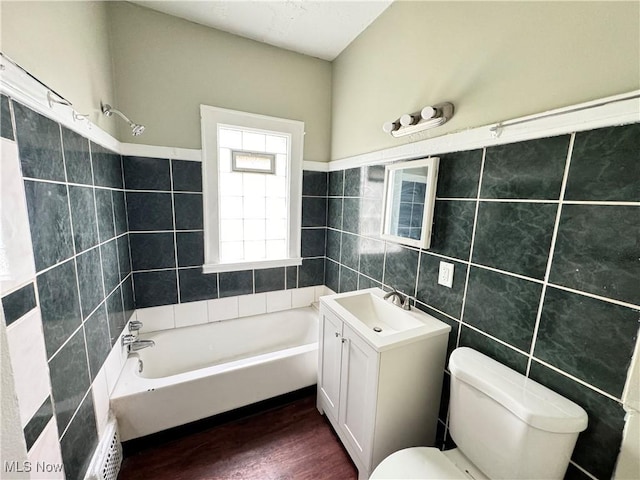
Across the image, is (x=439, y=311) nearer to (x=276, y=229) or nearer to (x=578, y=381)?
(x=578, y=381)

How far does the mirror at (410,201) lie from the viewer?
1346mm

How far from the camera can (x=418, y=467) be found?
1.00 meters

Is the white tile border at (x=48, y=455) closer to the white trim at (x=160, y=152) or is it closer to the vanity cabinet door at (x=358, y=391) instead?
the vanity cabinet door at (x=358, y=391)

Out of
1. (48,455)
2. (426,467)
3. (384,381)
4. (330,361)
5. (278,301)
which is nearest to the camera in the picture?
(48,455)

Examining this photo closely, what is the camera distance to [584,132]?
82 cm

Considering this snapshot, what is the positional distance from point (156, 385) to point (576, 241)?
210 centimetres

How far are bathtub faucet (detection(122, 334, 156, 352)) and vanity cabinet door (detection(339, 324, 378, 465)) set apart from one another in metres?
1.38

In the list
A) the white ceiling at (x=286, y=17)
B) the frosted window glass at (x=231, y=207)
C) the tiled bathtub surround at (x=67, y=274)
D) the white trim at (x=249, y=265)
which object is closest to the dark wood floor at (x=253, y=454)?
the tiled bathtub surround at (x=67, y=274)

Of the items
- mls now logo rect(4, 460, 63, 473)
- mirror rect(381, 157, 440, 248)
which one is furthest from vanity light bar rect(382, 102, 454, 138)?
mls now logo rect(4, 460, 63, 473)

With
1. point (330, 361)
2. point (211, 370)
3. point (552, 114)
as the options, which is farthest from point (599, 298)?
point (211, 370)

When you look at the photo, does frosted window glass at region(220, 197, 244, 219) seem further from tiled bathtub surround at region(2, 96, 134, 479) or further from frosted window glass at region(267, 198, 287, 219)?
tiled bathtub surround at region(2, 96, 134, 479)

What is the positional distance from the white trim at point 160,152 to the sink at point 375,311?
1.52 m

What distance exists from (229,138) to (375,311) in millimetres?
1771

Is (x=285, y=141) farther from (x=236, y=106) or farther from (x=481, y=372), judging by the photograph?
(x=481, y=372)
